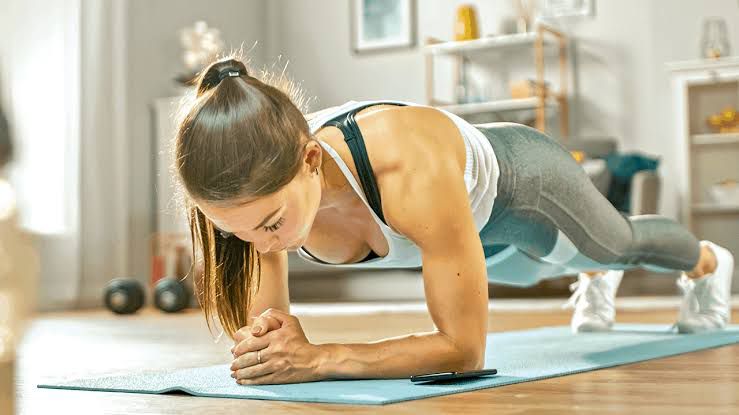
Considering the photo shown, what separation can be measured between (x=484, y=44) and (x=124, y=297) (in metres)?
2.50

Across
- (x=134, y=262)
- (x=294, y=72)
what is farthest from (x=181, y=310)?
(x=294, y=72)

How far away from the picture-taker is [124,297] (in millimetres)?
4367

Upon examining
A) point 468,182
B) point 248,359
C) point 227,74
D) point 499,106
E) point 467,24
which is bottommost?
point 248,359

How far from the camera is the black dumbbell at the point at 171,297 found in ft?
14.3

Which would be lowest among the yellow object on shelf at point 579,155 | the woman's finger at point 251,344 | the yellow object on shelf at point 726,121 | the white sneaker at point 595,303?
the white sneaker at point 595,303

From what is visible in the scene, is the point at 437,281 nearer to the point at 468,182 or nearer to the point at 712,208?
the point at 468,182

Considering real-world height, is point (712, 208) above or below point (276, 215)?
below

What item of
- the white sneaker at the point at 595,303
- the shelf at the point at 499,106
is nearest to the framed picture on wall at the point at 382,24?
the shelf at the point at 499,106

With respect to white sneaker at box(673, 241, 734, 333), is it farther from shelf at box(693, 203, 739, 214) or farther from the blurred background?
shelf at box(693, 203, 739, 214)

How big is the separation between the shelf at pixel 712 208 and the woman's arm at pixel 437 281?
4.02m

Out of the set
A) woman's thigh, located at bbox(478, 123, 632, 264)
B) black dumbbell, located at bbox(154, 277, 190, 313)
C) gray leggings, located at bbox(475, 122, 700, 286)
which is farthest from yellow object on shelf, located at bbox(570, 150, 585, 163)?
woman's thigh, located at bbox(478, 123, 632, 264)

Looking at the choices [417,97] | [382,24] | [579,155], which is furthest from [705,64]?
[382,24]

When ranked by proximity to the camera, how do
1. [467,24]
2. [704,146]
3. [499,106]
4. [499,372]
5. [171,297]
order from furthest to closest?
[467,24] → [499,106] → [704,146] → [171,297] → [499,372]

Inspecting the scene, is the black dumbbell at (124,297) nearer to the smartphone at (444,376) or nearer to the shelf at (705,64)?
the shelf at (705,64)
